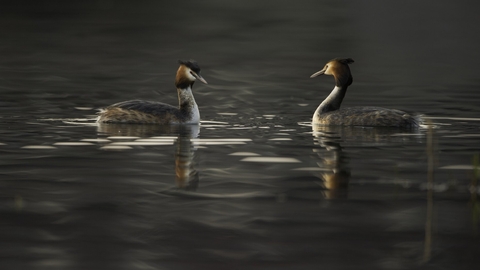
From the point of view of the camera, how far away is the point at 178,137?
53.5ft

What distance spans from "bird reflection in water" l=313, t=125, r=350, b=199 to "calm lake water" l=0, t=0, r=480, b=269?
3 cm

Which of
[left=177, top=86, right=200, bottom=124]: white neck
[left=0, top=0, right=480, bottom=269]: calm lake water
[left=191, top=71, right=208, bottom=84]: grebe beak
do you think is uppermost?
[left=191, top=71, right=208, bottom=84]: grebe beak

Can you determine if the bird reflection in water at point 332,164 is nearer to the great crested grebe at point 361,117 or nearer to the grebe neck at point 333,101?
the great crested grebe at point 361,117

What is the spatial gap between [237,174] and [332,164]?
1434 millimetres

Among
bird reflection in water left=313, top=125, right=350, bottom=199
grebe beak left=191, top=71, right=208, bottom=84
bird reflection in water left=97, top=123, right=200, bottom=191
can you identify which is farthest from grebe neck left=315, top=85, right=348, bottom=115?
bird reflection in water left=97, top=123, right=200, bottom=191

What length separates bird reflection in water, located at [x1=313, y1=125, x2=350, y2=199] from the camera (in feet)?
36.4

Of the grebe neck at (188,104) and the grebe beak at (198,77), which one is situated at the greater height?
the grebe beak at (198,77)

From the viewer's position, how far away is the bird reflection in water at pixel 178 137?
1189 cm

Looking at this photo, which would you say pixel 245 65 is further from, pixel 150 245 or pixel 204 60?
pixel 150 245

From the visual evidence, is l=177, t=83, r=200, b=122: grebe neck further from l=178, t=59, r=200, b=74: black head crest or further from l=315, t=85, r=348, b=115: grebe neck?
l=315, t=85, r=348, b=115: grebe neck

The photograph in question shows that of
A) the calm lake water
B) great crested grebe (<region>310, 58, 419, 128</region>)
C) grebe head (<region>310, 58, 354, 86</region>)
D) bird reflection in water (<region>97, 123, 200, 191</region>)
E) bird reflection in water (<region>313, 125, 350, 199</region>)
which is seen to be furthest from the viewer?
grebe head (<region>310, 58, 354, 86</region>)

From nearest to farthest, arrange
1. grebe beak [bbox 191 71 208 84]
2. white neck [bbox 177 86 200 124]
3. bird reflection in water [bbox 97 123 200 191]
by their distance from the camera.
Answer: bird reflection in water [bbox 97 123 200 191] < grebe beak [bbox 191 71 208 84] < white neck [bbox 177 86 200 124]

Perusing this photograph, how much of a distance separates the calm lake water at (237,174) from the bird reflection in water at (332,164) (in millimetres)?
32

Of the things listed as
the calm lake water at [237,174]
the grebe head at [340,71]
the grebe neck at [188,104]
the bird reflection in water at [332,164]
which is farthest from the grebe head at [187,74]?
the bird reflection in water at [332,164]
